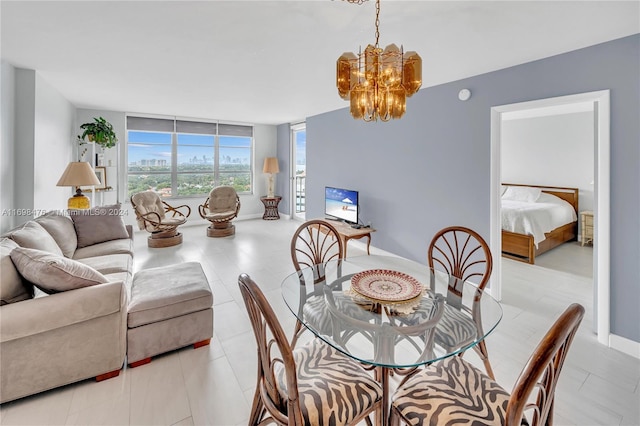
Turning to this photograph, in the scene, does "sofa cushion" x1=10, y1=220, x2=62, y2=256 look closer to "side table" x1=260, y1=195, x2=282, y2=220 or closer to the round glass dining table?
the round glass dining table

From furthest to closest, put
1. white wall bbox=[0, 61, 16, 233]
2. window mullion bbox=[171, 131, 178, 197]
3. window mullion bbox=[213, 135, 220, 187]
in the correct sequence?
window mullion bbox=[213, 135, 220, 187] → window mullion bbox=[171, 131, 178, 197] → white wall bbox=[0, 61, 16, 233]

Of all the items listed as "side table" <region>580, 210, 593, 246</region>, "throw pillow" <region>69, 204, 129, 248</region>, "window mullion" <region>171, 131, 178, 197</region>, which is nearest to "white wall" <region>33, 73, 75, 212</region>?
"throw pillow" <region>69, 204, 129, 248</region>

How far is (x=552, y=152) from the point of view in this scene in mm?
5914

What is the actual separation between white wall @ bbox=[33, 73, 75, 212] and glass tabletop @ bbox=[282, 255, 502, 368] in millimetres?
3441

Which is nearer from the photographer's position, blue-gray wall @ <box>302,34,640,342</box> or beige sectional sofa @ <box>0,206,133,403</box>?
beige sectional sofa @ <box>0,206,133,403</box>

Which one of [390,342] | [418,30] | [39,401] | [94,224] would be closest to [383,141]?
[418,30]

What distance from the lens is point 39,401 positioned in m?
1.72

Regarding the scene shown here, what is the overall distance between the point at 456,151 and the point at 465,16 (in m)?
1.67

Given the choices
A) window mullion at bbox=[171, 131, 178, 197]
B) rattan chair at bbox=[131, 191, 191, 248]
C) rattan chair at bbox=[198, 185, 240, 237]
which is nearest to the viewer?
rattan chair at bbox=[131, 191, 191, 248]

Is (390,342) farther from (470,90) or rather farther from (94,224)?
(94,224)

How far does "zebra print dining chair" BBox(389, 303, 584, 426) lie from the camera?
0.82 metres

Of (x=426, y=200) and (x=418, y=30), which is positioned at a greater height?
(x=418, y=30)

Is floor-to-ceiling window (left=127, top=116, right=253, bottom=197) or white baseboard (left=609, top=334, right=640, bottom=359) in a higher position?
floor-to-ceiling window (left=127, top=116, right=253, bottom=197)

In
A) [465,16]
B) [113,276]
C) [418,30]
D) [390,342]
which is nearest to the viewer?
[390,342]
